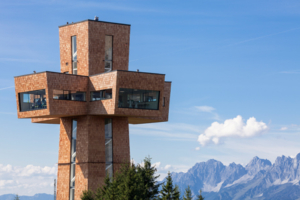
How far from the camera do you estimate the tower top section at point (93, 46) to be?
5128 centimetres

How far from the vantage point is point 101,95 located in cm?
4966

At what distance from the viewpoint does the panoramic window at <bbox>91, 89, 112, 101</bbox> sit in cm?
4897

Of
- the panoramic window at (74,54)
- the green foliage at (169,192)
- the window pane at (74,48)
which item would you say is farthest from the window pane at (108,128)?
the green foliage at (169,192)

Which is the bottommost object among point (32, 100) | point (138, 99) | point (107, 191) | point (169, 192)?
point (169, 192)

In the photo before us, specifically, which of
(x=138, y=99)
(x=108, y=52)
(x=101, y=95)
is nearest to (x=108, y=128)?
(x=101, y=95)

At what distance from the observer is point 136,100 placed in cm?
4916

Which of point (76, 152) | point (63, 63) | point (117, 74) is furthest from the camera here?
point (63, 63)

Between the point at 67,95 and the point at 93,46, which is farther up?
the point at 93,46

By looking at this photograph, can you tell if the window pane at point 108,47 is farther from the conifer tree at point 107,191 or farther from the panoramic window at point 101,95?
the conifer tree at point 107,191

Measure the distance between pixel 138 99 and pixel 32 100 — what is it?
10.9m

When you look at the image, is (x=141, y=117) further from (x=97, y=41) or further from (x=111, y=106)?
(x=97, y=41)

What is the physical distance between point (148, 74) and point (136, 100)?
2942mm

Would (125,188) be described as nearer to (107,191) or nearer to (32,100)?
(107,191)

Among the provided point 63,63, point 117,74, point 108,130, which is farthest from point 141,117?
point 63,63
